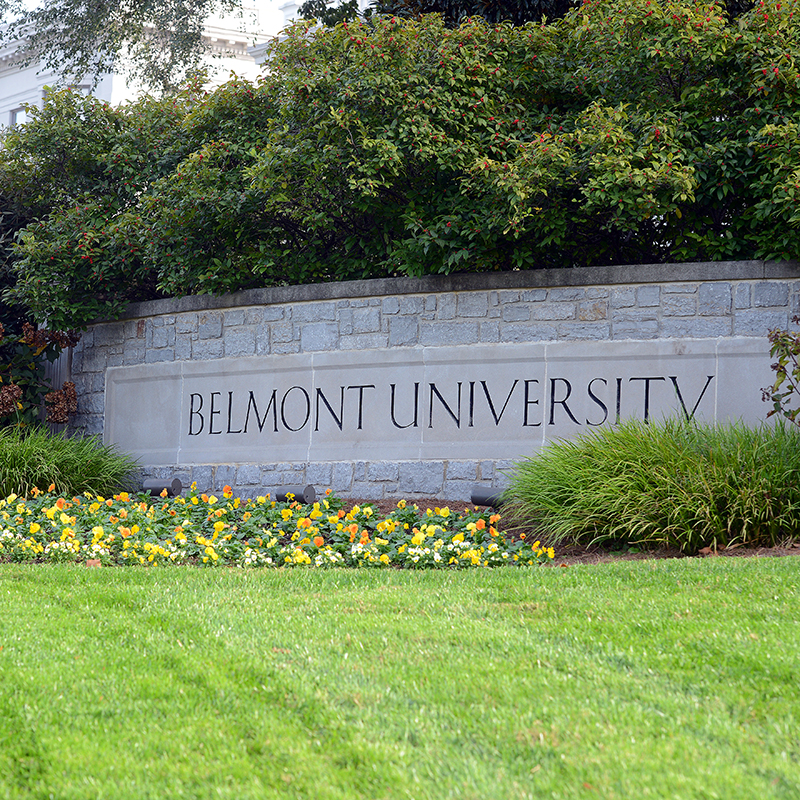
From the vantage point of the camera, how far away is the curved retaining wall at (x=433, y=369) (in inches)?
330

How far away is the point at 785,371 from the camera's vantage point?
24.4 ft

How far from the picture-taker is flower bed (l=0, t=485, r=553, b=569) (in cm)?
619

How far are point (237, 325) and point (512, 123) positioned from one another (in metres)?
3.67

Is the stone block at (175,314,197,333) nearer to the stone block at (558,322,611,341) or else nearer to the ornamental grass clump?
the stone block at (558,322,611,341)

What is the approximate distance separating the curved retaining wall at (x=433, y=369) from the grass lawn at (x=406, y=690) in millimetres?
3694

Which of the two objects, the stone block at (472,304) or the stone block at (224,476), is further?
the stone block at (224,476)

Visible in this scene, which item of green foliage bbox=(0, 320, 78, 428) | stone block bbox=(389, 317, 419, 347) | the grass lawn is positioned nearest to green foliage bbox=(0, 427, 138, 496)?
green foliage bbox=(0, 320, 78, 428)

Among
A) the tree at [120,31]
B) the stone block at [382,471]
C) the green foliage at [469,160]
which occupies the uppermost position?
the tree at [120,31]

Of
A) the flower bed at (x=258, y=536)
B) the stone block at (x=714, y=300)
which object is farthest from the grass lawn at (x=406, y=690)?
the stone block at (x=714, y=300)

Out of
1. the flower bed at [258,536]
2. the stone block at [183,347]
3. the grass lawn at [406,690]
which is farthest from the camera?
the stone block at [183,347]

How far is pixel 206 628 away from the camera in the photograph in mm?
4109

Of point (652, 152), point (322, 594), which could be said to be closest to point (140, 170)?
point (652, 152)

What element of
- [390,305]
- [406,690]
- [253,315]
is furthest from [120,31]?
[406,690]

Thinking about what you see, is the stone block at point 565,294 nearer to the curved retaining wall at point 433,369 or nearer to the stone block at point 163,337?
the curved retaining wall at point 433,369
